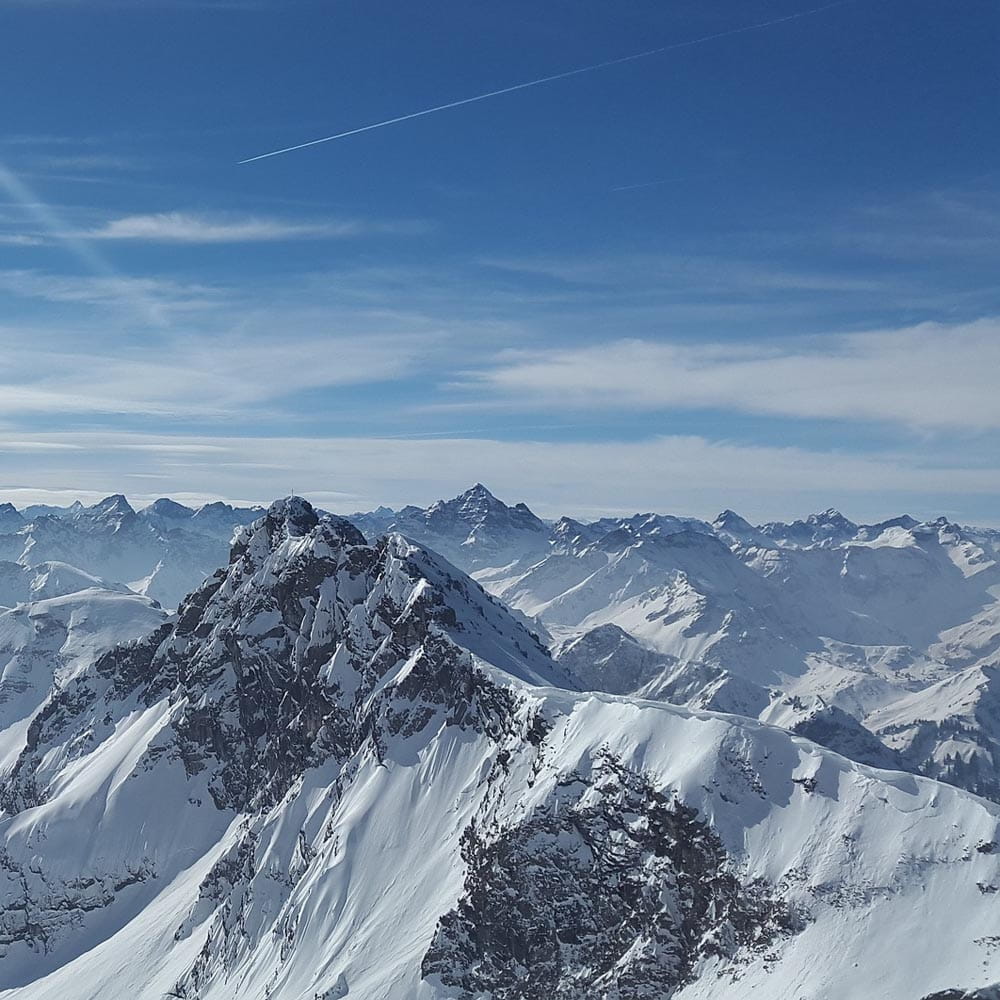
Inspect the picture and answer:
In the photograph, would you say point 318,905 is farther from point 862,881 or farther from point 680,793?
point 862,881

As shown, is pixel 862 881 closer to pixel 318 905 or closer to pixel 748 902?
pixel 748 902

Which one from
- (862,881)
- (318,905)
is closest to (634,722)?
(862,881)

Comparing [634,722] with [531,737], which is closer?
[634,722]

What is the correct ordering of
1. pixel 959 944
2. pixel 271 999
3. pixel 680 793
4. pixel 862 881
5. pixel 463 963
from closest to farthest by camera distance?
1. pixel 959 944
2. pixel 862 881
3. pixel 680 793
4. pixel 463 963
5. pixel 271 999

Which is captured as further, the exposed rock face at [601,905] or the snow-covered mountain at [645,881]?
the exposed rock face at [601,905]

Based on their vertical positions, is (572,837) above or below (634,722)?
below

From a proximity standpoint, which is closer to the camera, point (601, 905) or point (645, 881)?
point (645, 881)

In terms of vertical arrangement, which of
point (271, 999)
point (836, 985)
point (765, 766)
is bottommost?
point (271, 999)

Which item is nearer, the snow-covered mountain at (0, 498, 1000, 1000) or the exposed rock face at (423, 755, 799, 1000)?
the snow-covered mountain at (0, 498, 1000, 1000)

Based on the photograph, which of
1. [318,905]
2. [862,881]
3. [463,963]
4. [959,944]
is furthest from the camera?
[318,905]

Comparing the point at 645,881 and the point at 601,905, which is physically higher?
the point at 645,881
